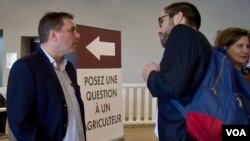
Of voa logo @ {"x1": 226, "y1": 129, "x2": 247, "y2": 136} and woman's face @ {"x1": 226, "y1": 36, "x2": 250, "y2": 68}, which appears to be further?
woman's face @ {"x1": 226, "y1": 36, "x2": 250, "y2": 68}

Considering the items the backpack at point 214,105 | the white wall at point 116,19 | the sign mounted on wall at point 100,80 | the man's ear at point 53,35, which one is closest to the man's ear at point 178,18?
the backpack at point 214,105

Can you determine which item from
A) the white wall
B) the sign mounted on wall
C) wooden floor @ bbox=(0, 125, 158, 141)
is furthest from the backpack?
the white wall

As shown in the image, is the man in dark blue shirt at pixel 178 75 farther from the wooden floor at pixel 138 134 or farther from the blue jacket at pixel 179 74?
the wooden floor at pixel 138 134

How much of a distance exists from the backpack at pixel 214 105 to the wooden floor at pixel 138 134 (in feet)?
13.9

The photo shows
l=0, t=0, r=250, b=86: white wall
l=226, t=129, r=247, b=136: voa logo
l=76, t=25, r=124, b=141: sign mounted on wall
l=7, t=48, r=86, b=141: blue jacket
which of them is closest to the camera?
l=226, t=129, r=247, b=136: voa logo

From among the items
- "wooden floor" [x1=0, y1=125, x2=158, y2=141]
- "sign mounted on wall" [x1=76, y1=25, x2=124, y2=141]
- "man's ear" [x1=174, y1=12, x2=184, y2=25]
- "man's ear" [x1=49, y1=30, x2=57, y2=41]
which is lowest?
"wooden floor" [x1=0, y1=125, x2=158, y2=141]

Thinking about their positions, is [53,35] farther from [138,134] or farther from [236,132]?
[138,134]

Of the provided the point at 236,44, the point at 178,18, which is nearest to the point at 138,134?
the point at 236,44

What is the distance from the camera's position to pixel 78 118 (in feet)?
6.43

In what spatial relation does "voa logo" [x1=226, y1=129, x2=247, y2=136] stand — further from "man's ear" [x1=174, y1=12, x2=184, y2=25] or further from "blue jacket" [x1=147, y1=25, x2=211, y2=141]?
"man's ear" [x1=174, y1=12, x2=184, y2=25]

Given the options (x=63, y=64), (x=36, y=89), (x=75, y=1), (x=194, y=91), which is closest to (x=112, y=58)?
(x=63, y=64)

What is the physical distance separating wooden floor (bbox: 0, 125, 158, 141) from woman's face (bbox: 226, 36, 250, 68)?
3.63m

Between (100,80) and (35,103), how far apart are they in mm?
1536

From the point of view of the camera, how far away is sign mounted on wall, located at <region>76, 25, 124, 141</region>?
304cm
